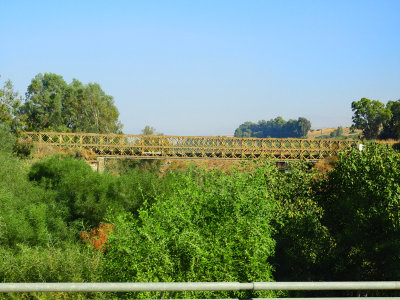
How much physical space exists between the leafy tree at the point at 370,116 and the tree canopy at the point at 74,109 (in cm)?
4043

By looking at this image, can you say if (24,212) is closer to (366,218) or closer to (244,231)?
(244,231)

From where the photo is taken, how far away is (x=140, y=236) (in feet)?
37.8

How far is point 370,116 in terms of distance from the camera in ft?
234

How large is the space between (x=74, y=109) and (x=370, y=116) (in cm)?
4787

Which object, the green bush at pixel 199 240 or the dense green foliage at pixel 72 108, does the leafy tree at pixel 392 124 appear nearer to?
the dense green foliage at pixel 72 108

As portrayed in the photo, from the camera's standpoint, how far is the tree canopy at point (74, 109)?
66.1m

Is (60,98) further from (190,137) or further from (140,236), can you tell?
(140,236)

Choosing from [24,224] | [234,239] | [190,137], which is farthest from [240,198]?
[190,137]

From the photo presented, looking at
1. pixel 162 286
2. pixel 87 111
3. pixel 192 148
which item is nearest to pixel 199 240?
pixel 162 286

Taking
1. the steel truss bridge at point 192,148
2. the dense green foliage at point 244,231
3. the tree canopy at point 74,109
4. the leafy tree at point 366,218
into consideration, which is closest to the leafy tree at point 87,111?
the tree canopy at point 74,109

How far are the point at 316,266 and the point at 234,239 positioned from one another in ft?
19.2

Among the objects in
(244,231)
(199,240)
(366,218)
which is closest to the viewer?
(199,240)

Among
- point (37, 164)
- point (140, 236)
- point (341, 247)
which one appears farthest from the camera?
point (37, 164)

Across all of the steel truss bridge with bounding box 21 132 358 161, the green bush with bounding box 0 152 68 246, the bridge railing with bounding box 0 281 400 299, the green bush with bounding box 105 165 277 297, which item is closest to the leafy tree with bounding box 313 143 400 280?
the green bush with bounding box 105 165 277 297
